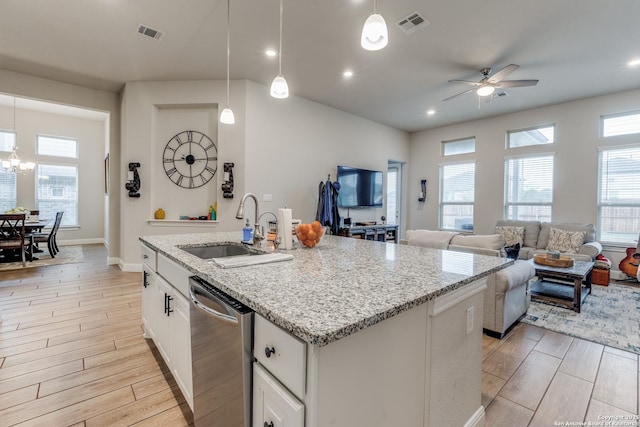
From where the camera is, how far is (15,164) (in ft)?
19.2

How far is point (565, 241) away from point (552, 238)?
195 mm

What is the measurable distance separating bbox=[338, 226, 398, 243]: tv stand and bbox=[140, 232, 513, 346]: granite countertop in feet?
12.0

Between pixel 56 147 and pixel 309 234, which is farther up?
pixel 56 147

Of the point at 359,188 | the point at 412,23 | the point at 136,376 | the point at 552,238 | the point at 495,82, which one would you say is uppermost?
the point at 412,23

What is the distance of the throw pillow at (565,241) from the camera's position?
4738 millimetres

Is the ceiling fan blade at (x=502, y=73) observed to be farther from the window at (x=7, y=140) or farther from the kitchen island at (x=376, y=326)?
the window at (x=7, y=140)

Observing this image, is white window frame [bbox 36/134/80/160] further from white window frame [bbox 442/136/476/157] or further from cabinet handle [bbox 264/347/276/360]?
white window frame [bbox 442/136/476/157]

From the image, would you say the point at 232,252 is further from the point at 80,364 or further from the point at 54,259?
the point at 54,259

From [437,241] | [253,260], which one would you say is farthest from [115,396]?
[437,241]

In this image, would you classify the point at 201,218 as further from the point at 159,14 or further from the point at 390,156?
the point at 390,156

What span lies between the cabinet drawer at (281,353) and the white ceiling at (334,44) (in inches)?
117

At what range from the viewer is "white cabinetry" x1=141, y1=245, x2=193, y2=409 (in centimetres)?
153

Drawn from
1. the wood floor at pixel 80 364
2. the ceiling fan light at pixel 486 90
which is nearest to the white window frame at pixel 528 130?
the ceiling fan light at pixel 486 90

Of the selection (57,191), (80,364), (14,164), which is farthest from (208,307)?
(57,191)
